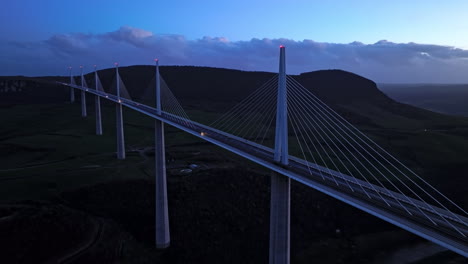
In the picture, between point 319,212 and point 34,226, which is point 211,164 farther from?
point 34,226

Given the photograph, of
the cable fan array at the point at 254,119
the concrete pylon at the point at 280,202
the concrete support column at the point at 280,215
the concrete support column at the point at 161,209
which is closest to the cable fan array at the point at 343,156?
the cable fan array at the point at 254,119

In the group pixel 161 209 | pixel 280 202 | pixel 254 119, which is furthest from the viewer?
pixel 254 119

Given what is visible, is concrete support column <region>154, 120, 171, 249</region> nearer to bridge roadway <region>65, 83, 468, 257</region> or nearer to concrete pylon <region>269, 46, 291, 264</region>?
concrete pylon <region>269, 46, 291, 264</region>

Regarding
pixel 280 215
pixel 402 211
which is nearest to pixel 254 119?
pixel 280 215

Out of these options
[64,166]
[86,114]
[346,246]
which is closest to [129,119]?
[86,114]

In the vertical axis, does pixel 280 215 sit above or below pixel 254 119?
above

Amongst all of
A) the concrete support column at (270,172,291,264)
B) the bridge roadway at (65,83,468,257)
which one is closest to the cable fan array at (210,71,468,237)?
the bridge roadway at (65,83,468,257)

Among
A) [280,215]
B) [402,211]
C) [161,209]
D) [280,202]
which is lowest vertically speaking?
[161,209]

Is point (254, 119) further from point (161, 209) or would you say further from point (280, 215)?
point (280, 215)

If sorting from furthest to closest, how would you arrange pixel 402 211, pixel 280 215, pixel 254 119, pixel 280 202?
1. pixel 254 119
2. pixel 280 215
3. pixel 280 202
4. pixel 402 211

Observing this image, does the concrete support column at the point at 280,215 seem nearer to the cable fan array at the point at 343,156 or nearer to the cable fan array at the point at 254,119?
the cable fan array at the point at 343,156
